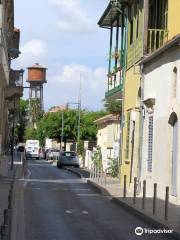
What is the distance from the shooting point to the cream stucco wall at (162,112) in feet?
70.3

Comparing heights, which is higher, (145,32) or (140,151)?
(145,32)

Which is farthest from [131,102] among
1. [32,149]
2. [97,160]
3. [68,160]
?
[32,149]

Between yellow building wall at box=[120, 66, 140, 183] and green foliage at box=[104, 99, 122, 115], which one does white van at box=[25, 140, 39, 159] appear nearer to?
green foliage at box=[104, 99, 122, 115]

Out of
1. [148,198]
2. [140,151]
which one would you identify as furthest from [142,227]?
[140,151]

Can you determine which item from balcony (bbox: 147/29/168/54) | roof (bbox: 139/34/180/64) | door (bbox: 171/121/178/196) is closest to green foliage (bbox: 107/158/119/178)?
balcony (bbox: 147/29/168/54)

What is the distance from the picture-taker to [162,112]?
2292 cm

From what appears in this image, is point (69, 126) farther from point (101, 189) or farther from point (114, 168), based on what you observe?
point (101, 189)

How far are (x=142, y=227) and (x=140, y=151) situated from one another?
35.2 ft

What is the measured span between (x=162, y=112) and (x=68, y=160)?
38289 millimetres

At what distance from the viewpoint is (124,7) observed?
3347cm

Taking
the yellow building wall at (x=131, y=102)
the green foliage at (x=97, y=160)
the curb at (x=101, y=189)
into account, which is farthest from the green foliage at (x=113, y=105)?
the curb at (x=101, y=189)

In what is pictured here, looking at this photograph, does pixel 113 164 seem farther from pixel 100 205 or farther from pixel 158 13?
pixel 100 205

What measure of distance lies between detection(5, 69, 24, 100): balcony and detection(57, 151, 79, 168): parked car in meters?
12.3

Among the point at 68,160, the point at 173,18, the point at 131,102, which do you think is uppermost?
the point at 173,18
